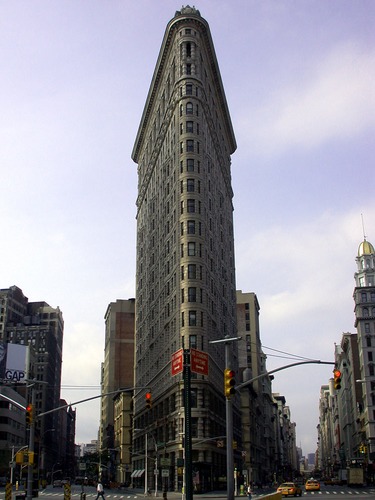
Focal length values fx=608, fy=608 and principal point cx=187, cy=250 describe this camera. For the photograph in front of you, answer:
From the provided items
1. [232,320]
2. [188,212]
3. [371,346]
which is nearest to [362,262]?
[371,346]

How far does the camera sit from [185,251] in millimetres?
87375

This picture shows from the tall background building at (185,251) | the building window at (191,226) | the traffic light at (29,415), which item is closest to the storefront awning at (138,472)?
the tall background building at (185,251)

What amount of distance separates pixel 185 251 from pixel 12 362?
5926cm

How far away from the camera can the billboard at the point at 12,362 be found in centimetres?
12550

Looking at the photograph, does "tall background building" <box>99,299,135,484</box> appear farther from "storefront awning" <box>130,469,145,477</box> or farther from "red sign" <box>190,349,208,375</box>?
"red sign" <box>190,349,208,375</box>

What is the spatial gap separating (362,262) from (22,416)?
102 metres

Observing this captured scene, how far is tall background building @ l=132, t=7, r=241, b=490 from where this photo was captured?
84062 millimetres

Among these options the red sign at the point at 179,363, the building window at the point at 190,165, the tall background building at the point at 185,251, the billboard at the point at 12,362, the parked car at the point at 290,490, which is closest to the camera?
the red sign at the point at 179,363

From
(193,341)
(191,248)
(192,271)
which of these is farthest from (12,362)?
(191,248)

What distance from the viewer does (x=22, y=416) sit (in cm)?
16112

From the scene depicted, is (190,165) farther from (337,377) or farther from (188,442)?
(337,377)

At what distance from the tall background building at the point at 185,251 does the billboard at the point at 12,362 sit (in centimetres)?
2502

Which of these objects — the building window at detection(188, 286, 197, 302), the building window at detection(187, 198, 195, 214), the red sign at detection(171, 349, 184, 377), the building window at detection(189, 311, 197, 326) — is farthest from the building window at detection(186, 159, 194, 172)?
the red sign at detection(171, 349, 184, 377)

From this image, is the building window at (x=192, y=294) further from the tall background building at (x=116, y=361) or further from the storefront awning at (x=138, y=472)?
the tall background building at (x=116, y=361)
